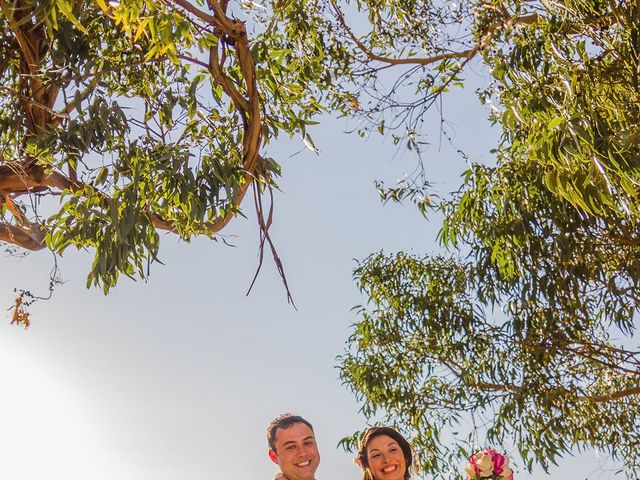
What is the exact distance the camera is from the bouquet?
9.55 ft

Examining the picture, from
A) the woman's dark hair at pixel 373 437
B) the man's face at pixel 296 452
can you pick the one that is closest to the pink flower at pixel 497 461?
the woman's dark hair at pixel 373 437

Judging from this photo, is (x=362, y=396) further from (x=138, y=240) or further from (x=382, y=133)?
(x=138, y=240)

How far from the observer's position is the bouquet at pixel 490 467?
9.55ft

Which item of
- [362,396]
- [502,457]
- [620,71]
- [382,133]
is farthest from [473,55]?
[502,457]

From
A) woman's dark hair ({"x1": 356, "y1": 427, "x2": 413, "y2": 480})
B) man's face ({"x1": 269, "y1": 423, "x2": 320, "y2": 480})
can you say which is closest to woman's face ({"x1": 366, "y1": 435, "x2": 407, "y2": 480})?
woman's dark hair ({"x1": 356, "y1": 427, "x2": 413, "y2": 480})

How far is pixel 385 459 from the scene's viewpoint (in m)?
2.94

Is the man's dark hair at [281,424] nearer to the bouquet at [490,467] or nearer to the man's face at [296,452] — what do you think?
the man's face at [296,452]

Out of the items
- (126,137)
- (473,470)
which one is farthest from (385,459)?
(126,137)

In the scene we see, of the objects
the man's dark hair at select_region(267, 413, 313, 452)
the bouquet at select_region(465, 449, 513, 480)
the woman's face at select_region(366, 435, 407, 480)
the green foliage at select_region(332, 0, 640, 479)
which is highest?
the green foliage at select_region(332, 0, 640, 479)

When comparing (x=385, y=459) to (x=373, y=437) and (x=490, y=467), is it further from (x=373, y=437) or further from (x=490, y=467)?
(x=490, y=467)

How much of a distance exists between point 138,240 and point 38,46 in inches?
49.5

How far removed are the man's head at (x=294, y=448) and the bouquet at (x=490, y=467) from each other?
535 millimetres

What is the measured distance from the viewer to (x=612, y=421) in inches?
278

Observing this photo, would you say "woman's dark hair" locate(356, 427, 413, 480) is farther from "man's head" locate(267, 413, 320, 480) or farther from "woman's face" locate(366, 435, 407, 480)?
"man's head" locate(267, 413, 320, 480)
